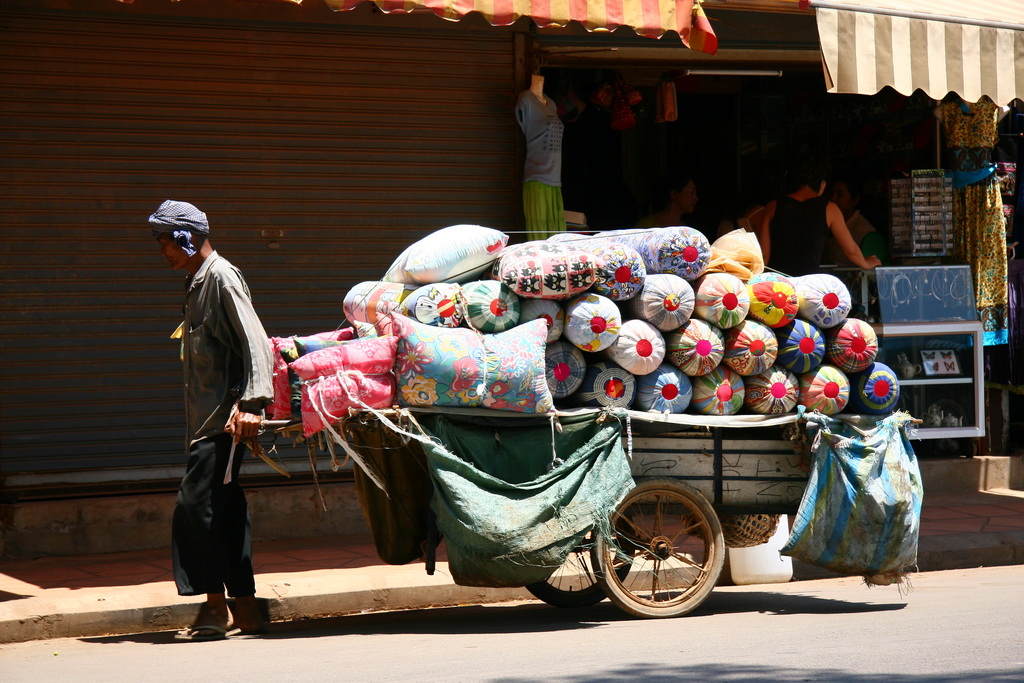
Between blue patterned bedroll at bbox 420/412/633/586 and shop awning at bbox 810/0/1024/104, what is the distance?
332cm

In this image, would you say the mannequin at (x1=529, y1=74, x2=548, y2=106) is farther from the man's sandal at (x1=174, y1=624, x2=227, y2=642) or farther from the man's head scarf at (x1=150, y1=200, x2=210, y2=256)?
the man's sandal at (x1=174, y1=624, x2=227, y2=642)

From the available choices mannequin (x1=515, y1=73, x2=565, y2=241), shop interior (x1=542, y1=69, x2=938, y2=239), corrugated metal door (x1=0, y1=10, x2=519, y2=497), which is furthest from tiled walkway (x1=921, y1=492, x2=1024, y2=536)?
corrugated metal door (x1=0, y1=10, x2=519, y2=497)

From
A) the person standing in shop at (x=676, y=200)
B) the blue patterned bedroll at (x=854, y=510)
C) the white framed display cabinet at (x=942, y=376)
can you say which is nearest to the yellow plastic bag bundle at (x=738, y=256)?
the blue patterned bedroll at (x=854, y=510)

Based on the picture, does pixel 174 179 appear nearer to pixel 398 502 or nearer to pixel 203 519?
pixel 203 519

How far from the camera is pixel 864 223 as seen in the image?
9.91 metres

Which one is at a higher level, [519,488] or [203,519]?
[519,488]

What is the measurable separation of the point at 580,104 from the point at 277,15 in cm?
237

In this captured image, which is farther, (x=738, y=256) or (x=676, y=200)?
(x=676, y=200)

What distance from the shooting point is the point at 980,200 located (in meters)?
9.63

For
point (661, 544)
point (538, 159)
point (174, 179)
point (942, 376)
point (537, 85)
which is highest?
point (537, 85)

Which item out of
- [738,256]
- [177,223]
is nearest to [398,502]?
[177,223]

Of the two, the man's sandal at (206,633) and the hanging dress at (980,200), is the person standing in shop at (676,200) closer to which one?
the hanging dress at (980,200)

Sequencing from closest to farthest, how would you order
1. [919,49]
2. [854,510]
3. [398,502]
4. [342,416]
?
[342,416], [398,502], [854,510], [919,49]

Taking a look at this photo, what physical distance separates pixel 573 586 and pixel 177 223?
285cm
